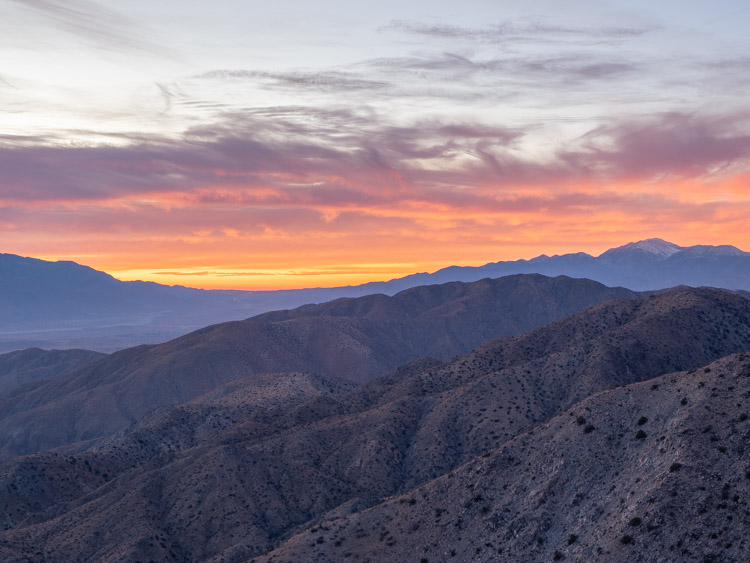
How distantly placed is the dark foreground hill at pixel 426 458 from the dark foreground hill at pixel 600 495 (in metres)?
0.18

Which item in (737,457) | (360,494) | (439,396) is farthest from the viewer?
(439,396)

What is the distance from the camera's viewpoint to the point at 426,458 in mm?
85688

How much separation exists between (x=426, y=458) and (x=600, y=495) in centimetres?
3879

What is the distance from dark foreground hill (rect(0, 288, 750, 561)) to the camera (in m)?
50.6

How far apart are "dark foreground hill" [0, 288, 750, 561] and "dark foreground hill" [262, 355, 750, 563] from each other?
0.18m

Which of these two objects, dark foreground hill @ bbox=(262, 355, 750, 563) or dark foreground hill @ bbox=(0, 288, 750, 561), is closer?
dark foreground hill @ bbox=(262, 355, 750, 563)

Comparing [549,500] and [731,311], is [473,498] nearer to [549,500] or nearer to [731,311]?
[549,500]

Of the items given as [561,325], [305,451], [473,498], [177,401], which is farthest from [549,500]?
[177,401]

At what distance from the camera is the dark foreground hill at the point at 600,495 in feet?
136

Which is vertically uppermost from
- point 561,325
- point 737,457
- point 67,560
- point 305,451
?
point 561,325

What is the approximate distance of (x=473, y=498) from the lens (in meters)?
55.7

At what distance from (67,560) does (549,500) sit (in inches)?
1943

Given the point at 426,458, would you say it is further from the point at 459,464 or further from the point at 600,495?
the point at 600,495

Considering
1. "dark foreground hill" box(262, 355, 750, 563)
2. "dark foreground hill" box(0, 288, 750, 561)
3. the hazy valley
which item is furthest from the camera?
"dark foreground hill" box(0, 288, 750, 561)
